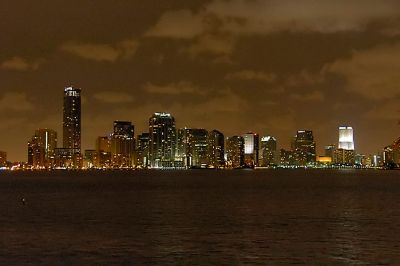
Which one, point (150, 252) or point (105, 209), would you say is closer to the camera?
point (150, 252)

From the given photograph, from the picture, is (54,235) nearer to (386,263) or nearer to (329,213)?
(386,263)

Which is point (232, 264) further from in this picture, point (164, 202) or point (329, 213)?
point (164, 202)

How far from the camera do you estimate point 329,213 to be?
237 ft

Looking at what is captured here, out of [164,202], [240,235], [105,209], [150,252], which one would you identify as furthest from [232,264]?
[164,202]

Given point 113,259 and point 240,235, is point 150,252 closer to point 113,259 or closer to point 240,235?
point 113,259

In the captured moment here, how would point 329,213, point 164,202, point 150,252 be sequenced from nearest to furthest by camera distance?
point 150,252 < point 329,213 < point 164,202

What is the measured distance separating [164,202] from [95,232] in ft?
122

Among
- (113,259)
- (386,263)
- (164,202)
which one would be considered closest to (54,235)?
(113,259)

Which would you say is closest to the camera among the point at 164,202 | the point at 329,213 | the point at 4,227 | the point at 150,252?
the point at 150,252

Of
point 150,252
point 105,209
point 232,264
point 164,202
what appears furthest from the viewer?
point 164,202

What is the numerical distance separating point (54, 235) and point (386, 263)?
24.3 m

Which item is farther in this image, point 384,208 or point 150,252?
point 384,208

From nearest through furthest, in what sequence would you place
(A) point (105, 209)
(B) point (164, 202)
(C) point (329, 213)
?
(C) point (329, 213) < (A) point (105, 209) < (B) point (164, 202)

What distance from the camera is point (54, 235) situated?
52.3 meters
